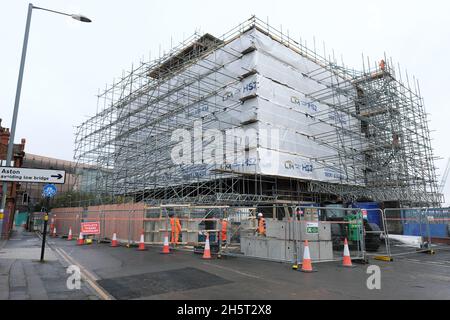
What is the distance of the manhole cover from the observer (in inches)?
264

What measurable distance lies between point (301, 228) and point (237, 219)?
692 centimetres

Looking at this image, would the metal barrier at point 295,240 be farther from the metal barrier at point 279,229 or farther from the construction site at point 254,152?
the construction site at point 254,152

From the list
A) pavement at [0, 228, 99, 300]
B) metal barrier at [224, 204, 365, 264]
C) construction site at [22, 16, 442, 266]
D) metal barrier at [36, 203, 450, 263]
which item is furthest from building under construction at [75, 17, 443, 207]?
pavement at [0, 228, 99, 300]

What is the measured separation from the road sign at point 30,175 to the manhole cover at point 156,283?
4.28 m

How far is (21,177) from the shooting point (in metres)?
9.99

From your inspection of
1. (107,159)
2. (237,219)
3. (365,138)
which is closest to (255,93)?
(237,219)

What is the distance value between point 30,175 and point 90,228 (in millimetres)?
9095

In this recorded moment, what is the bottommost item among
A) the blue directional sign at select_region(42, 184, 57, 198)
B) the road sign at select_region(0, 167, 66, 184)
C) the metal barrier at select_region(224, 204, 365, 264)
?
the metal barrier at select_region(224, 204, 365, 264)

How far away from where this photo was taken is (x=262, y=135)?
22.0 m

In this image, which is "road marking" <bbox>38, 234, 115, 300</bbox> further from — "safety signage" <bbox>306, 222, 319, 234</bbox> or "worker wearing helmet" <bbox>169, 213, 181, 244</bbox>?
"safety signage" <bbox>306, 222, 319, 234</bbox>

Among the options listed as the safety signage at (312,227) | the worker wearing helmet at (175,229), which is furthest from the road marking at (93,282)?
the safety signage at (312,227)

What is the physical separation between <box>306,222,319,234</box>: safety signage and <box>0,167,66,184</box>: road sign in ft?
26.0

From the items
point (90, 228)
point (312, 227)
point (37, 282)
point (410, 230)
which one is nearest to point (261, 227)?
point (312, 227)
